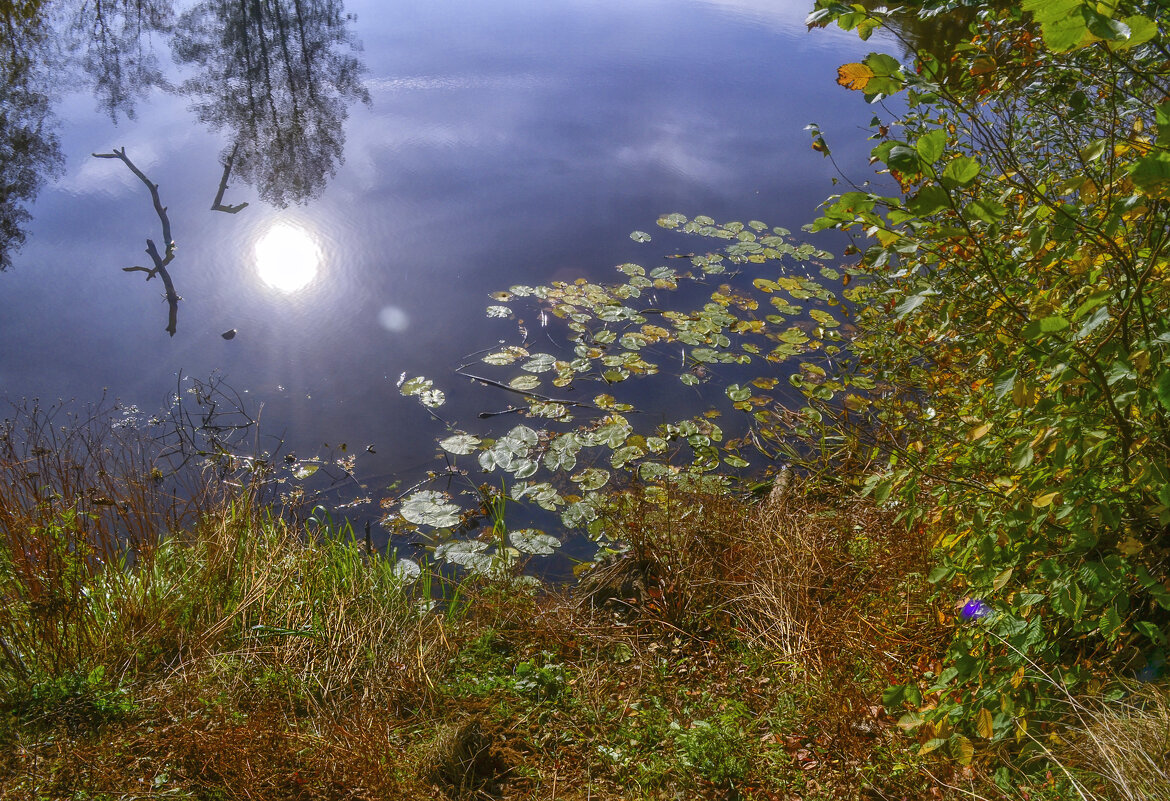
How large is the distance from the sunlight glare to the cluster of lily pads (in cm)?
148

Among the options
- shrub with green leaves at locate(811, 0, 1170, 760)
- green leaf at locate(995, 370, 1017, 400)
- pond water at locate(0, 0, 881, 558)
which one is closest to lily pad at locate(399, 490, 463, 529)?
pond water at locate(0, 0, 881, 558)

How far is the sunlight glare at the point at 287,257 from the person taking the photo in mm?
5609

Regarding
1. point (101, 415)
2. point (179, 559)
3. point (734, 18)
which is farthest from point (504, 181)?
point (734, 18)

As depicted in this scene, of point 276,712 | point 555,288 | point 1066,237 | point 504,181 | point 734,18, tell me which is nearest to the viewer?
point 1066,237

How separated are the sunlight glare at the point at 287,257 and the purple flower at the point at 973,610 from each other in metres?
4.95

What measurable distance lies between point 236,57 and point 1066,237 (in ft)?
32.7

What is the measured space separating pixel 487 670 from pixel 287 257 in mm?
4223

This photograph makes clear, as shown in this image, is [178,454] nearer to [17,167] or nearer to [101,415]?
[101,415]

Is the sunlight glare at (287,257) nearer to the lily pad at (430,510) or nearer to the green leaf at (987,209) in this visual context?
the lily pad at (430,510)

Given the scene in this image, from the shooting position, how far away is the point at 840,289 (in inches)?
234

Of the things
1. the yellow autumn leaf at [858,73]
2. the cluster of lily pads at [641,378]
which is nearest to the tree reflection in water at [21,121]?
the cluster of lily pads at [641,378]

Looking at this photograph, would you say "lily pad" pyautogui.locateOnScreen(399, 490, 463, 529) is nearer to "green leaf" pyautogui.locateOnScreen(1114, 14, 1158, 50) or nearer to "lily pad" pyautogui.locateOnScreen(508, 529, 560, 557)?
"lily pad" pyautogui.locateOnScreen(508, 529, 560, 557)

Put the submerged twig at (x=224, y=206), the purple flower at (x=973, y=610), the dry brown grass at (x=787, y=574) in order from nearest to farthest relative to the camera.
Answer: the purple flower at (x=973, y=610) → the dry brown grass at (x=787, y=574) → the submerged twig at (x=224, y=206)

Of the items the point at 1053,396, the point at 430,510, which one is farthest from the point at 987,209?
the point at 430,510
